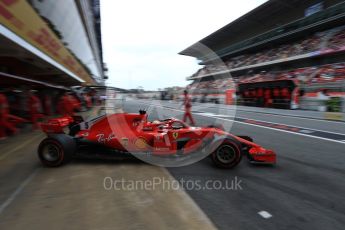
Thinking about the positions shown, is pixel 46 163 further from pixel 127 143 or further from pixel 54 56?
pixel 54 56

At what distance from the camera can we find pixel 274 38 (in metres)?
37.2

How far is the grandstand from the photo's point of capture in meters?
22.4

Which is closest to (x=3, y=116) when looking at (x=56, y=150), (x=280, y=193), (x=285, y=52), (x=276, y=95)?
(x=56, y=150)

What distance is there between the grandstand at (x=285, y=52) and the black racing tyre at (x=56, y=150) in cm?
1672

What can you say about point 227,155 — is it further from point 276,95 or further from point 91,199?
point 276,95

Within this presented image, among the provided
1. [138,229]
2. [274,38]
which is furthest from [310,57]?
[138,229]

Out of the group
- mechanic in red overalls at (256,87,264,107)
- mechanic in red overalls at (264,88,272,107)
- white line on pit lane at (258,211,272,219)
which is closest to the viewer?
white line on pit lane at (258,211,272,219)

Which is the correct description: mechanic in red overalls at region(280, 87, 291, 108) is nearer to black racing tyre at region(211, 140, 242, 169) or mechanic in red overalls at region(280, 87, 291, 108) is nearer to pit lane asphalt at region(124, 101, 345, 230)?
pit lane asphalt at region(124, 101, 345, 230)

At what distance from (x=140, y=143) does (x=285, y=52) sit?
3284 centimetres

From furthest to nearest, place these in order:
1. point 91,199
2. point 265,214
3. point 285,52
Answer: point 285,52 → point 91,199 → point 265,214

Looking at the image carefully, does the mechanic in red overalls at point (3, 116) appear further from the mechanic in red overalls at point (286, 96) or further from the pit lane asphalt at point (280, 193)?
the mechanic in red overalls at point (286, 96)

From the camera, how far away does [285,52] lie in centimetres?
3438

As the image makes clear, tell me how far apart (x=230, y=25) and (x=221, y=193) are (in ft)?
149

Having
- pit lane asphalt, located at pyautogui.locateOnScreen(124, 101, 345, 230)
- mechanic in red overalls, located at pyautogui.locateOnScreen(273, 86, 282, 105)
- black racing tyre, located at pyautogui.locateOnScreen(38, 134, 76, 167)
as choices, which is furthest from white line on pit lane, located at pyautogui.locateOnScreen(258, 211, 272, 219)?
mechanic in red overalls, located at pyautogui.locateOnScreen(273, 86, 282, 105)
